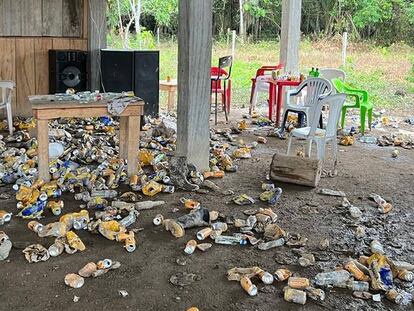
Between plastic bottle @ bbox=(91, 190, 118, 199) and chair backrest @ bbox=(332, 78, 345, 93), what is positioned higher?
chair backrest @ bbox=(332, 78, 345, 93)

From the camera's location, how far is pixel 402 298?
3033 mm

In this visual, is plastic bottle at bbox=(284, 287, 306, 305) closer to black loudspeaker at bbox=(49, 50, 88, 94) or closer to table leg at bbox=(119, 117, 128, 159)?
table leg at bbox=(119, 117, 128, 159)

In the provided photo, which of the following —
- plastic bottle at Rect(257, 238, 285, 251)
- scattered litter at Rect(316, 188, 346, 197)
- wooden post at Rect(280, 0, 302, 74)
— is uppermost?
→ wooden post at Rect(280, 0, 302, 74)

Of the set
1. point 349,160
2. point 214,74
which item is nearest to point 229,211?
point 349,160

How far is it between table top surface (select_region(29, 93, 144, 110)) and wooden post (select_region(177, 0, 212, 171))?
1.50 ft

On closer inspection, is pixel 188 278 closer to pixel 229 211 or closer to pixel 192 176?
pixel 229 211

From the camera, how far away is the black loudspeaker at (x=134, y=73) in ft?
26.3

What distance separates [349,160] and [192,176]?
2.04m

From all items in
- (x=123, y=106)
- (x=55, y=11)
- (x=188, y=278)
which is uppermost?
(x=55, y=11)

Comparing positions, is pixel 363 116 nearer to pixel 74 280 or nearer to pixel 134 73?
pixel 134 73

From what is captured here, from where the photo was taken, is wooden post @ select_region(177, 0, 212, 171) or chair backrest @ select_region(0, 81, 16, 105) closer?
wooden post @ select_region(177, 0, 212, 171)

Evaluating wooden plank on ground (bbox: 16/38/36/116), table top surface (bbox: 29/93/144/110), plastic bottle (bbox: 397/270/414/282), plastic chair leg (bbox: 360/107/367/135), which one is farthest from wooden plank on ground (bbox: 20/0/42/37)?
plastic bottle (bbox: 397/270/414/282)

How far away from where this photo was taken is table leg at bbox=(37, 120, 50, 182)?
4.75 metres

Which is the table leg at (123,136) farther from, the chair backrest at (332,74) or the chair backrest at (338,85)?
the chair backrest at (332,74)
